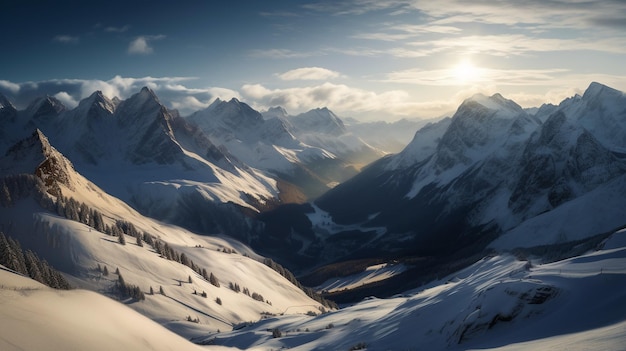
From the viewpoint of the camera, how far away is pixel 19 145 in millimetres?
171625

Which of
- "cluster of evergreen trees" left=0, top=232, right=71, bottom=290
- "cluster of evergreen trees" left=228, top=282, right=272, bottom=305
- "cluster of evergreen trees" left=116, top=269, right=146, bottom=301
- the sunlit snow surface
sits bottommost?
"cluster of evergreen trees" left=228, top=282, right=272, bottom=305

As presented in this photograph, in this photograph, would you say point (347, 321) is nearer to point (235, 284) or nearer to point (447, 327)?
point (447, 327)

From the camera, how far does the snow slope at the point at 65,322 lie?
53.0 ft

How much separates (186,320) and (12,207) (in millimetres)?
52672

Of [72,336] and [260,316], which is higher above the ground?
[72,336]

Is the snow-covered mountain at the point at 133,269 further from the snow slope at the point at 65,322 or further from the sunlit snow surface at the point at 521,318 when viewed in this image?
the snow slope at the point at 65,322

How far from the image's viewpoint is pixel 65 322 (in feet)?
58.5

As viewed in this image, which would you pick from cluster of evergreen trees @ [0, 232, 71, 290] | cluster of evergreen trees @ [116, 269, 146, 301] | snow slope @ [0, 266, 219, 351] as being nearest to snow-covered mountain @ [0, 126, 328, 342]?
cluster of evergreen trees @ [116, 269, 146, 301]

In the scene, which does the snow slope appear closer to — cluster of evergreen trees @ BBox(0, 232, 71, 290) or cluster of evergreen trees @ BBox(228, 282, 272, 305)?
cluster of evergreen trees @ BBox(0, 232, 71, 290)

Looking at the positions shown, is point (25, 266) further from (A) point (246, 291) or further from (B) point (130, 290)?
(A) point (246, 291)

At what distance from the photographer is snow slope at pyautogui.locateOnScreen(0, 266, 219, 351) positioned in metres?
16.1

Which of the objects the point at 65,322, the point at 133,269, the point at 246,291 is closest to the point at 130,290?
the point at 133,269

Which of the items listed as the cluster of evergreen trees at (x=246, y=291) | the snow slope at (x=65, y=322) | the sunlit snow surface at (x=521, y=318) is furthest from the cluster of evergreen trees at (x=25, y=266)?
the cluster of evergreen trees at (x=246, y=291)

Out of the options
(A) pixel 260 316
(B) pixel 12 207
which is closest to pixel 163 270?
(A) pixel 260 316
